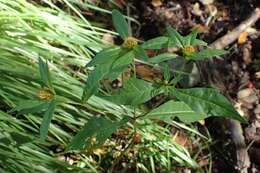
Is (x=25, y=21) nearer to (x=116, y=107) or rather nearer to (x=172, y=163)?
(x=116, y=107)

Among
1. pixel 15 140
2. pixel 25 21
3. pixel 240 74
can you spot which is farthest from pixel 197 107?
pixel 240 74

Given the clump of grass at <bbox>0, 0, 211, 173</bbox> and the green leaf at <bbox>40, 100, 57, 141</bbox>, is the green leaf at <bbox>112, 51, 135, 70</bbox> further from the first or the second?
the clump of grass at <bbox>0, 0, 211, 173</bbox>

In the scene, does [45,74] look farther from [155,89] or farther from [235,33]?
[235,33]

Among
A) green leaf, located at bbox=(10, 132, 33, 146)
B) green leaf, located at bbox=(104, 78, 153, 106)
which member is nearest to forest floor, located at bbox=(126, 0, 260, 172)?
green leaf, located at bbox=(10, 132, 33, 146)

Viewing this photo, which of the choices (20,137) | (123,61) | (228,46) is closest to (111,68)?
(123,61)

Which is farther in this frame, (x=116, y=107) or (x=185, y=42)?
(x=116, y=107)
